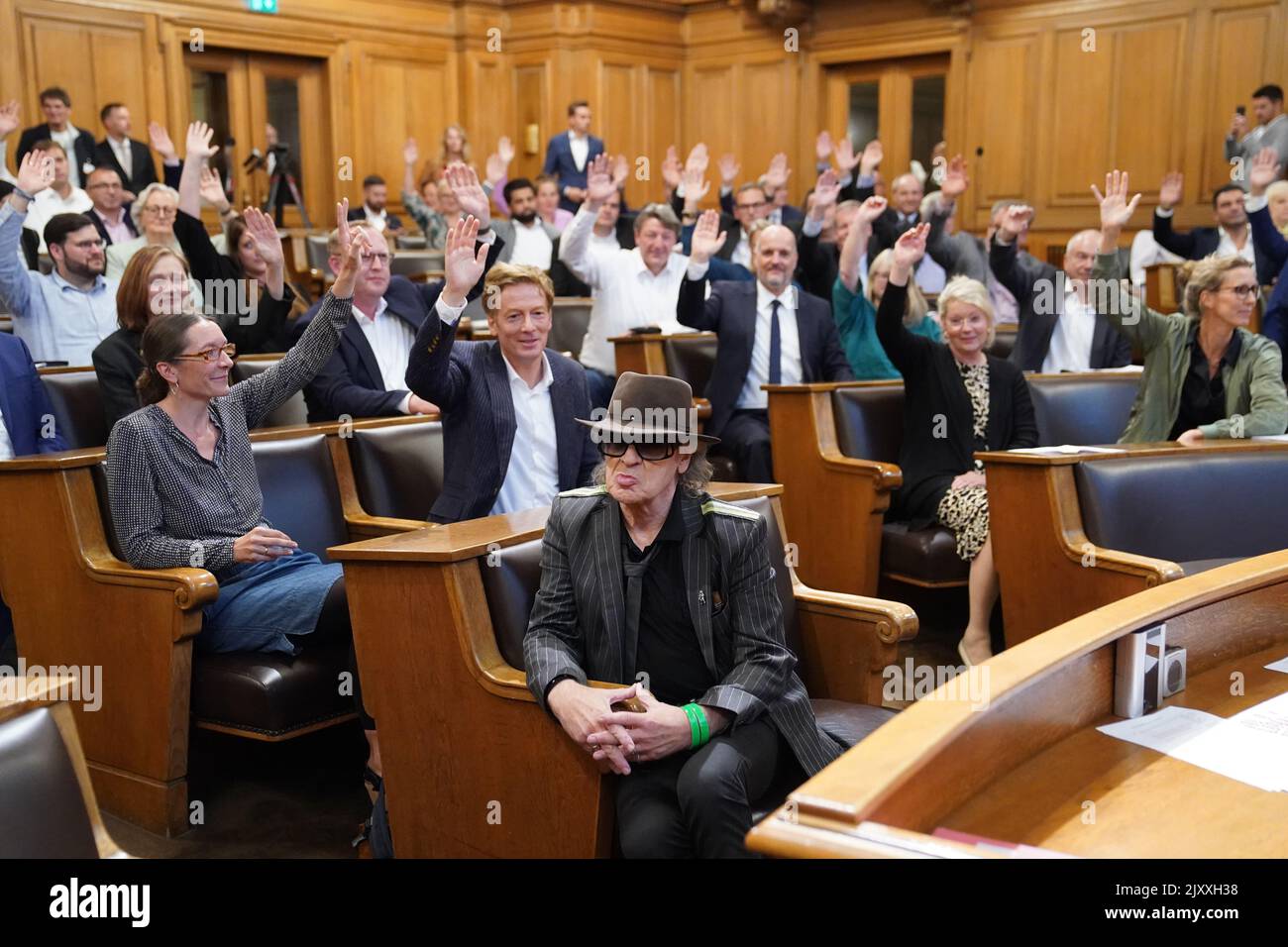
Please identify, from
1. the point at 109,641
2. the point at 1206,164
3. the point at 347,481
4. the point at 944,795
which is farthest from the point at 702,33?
the point at 944,795

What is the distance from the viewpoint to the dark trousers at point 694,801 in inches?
69.4

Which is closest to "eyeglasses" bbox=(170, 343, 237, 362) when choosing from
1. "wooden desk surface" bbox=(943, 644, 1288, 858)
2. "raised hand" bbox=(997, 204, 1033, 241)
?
"wooden desk surface" bbox=(943, 644, 1288, 858)

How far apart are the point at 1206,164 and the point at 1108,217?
197 inches

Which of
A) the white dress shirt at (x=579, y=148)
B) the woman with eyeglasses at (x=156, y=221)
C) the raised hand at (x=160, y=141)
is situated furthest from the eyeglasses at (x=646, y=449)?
the white dress shirt at (x=579, y=148)

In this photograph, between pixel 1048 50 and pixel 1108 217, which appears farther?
pixel 1048 50

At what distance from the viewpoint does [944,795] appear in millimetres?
1270

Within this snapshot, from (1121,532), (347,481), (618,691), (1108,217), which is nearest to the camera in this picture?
(618,691)

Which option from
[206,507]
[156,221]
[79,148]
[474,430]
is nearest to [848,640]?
[474,430]

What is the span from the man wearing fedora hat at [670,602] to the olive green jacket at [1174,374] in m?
1.91

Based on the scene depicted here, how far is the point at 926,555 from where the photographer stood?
3.63 m

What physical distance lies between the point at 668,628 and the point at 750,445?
2.30m

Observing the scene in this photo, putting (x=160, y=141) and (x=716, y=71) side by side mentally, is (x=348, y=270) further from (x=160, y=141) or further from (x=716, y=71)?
(x=716, y=71)
